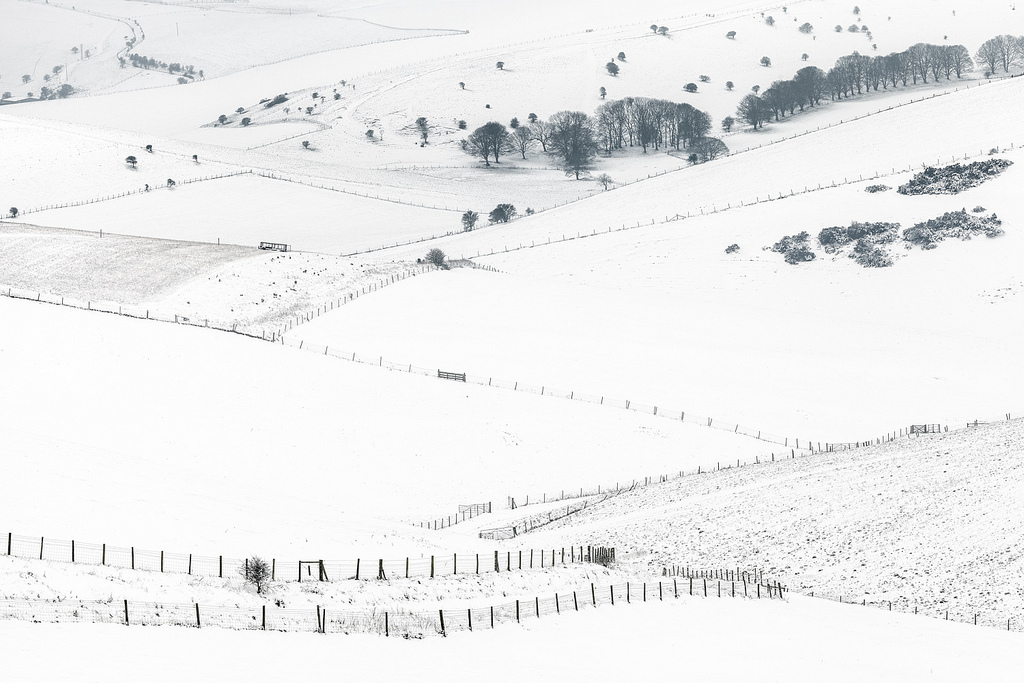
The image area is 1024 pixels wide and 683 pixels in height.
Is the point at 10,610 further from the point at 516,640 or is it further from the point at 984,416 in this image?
the point at 984,416

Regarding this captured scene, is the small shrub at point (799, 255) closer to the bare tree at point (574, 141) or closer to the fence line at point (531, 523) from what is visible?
the fence line at point (531, 523)

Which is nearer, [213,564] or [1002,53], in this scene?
[213,564]

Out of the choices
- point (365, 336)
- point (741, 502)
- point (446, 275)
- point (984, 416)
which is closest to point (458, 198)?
point (446, 275)

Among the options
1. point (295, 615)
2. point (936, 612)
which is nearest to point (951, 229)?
point (936, 612)

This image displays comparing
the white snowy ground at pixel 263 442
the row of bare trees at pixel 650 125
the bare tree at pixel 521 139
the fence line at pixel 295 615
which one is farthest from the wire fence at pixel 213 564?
the row of bare trees at pixel 650 125

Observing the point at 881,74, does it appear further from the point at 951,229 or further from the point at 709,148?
the point at 951,229

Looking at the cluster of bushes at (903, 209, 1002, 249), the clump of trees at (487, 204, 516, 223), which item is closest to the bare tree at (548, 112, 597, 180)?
the clump of trees at (487, 204, 516, 223)

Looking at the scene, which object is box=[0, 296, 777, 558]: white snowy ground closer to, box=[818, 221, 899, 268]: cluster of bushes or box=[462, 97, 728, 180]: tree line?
box=[818, 221, 899, 268]: cluster of bushes
